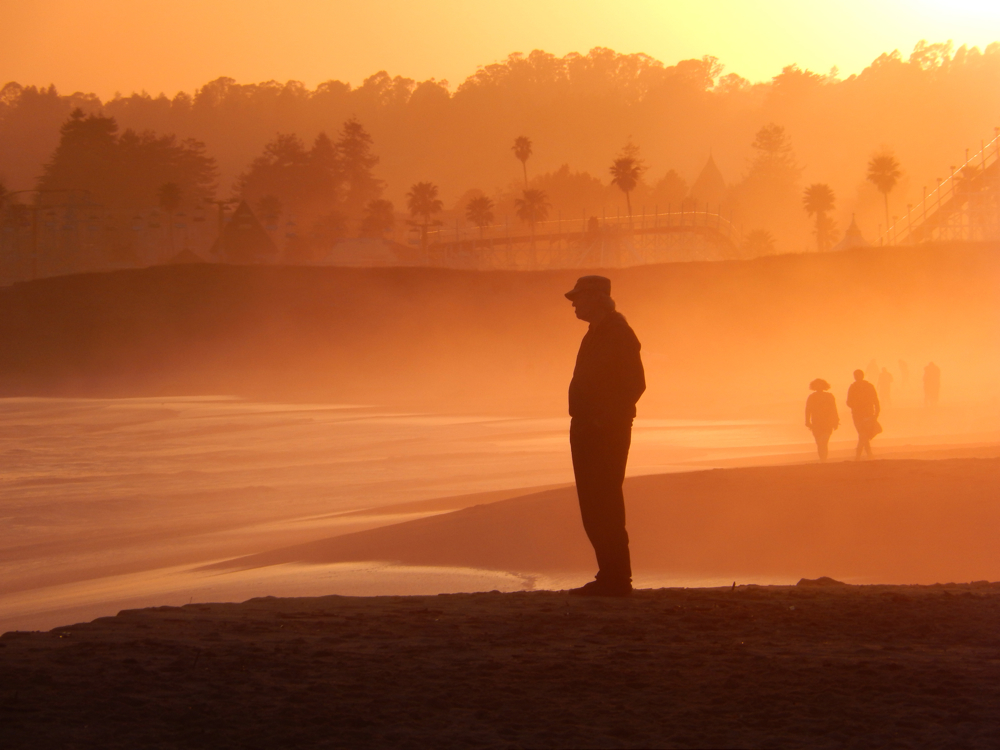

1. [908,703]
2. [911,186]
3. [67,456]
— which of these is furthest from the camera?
[911,186]

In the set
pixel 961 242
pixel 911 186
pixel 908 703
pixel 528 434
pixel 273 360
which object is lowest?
pixel 908 703

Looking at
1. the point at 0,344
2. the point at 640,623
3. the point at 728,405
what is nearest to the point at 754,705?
the point at 640,623

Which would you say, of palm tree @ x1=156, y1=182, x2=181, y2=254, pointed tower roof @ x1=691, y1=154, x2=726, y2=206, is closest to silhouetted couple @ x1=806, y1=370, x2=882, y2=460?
palm tree @ x1=156, y1=182, x2=181, y2=254

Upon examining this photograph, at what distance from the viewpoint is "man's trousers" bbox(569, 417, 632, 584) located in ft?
20.3

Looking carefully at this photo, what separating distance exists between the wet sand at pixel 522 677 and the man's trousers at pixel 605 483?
509mm

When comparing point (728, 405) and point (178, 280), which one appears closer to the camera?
point (728, 405)

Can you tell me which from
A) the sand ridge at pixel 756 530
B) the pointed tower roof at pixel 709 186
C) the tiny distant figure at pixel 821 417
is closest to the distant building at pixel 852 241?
the tiny distant figure at pixel 821 417

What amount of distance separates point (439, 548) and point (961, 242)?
54106mm

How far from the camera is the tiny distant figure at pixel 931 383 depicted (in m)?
27.8

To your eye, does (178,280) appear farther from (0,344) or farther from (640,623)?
(640,623)

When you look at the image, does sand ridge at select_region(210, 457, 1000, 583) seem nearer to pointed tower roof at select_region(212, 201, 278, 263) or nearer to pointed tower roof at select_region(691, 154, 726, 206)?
pointed tower roof at select_region(212, 201, 278, 263)

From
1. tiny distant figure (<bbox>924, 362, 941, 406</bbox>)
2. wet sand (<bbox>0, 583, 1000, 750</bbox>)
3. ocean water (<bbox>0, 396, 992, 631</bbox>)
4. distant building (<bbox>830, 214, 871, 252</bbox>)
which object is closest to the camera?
wet sand (<bbox>0, 583, 1000, 750</bbox>)

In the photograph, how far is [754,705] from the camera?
3846mm

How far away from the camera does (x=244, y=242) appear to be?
84.8m
